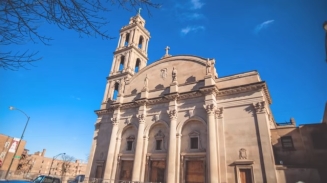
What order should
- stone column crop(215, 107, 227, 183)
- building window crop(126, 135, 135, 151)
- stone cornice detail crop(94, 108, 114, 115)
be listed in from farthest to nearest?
stone cornice detail crop(94, 108, 114, 115) < building window crop(126, 135, 135, 151) < stone column crop(215, 107, 227, 183)

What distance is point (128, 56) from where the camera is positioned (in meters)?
32.6

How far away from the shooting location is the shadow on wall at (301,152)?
537 inches

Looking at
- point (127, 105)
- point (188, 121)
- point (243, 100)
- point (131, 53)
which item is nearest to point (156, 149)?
point (188, 121)

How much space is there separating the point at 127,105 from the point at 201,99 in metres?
11.1

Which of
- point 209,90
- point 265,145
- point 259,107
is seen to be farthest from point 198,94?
point 265,145

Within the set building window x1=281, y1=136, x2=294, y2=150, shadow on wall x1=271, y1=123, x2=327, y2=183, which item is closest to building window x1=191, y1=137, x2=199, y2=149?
shadow on wall x1=271, y1=123, x2=327, y2=183

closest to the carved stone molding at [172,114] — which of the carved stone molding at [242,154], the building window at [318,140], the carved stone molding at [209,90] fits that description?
the carved stone molding at [209,90]

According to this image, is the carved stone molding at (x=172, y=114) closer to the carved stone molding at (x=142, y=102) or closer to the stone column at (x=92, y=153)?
the carved stone molding at (x=142, y=102)

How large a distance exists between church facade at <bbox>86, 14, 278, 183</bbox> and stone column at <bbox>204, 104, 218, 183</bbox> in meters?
0.08

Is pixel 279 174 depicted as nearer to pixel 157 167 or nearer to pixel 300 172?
pixel 300 172

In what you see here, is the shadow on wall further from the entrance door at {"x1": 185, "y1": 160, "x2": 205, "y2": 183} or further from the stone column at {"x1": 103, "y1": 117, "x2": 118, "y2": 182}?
the stone column at {"x1": 103, "y1": 117, "x2": 118, "y2": 182}

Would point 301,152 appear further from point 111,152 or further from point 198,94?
point 111,152

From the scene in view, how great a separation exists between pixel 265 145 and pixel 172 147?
8.91 meters

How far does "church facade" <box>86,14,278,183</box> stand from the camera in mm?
16438
